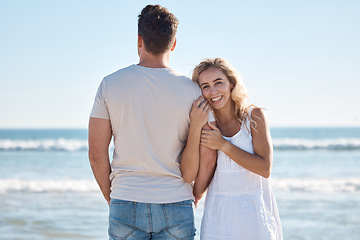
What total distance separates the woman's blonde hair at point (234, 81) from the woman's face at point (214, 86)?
0.11ft

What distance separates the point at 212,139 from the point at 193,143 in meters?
0.16

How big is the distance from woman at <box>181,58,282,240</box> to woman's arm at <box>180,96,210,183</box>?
0.07m

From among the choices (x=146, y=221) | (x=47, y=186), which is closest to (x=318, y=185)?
(x=47, y=186)

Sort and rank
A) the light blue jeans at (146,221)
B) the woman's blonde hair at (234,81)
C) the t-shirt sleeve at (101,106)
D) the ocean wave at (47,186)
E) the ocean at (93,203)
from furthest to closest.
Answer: the ocean wave at (47,186), the ocean at (93,203), the woman's blonde hair at (234,81), the t-shirt sleeve at (101,106), the light blue jeans at (146,221)

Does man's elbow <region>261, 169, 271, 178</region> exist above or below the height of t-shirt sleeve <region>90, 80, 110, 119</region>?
below

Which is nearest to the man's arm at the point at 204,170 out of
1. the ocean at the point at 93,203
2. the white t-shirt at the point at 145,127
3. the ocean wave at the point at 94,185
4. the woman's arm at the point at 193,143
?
the woman's arm at the point at 193,143

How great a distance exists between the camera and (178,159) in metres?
2.44

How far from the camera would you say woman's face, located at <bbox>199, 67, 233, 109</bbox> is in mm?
2648

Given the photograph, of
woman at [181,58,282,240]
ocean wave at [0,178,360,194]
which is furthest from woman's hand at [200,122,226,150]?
ocean wave at [0,178,360,194]

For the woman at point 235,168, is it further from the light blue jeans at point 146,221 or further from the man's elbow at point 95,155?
the man's elbow at point 95,155

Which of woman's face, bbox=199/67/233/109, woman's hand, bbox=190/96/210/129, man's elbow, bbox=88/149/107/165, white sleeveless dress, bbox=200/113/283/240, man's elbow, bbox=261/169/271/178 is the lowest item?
white sleeveless dress, bbox=200/113/283/240

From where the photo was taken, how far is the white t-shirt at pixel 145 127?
7.57 ft

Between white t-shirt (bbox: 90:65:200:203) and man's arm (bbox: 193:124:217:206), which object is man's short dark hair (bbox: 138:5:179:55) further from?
man's arm (bbox: 193:124:217:206)

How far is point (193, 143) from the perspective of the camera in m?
2.40
